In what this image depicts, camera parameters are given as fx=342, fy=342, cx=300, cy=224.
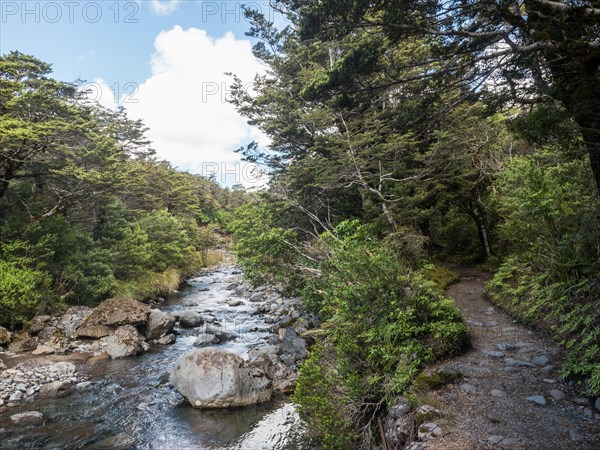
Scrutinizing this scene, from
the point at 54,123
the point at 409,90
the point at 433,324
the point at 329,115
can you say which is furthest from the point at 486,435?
the point at 54,123

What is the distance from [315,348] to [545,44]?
5965 millimetres

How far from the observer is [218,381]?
8.41 meters

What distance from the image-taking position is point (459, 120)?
11984 millimetres

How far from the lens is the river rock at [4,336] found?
1130cm

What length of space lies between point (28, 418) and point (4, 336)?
540 cm

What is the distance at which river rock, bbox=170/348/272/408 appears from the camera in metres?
8.22

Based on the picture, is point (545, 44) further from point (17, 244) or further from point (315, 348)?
point (17, 244)

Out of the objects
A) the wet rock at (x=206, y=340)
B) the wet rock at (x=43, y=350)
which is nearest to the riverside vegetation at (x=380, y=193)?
the wet rock at (x=43, y=350)

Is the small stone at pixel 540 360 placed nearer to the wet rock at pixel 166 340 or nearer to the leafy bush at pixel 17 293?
the wet rock at pixel 166 340

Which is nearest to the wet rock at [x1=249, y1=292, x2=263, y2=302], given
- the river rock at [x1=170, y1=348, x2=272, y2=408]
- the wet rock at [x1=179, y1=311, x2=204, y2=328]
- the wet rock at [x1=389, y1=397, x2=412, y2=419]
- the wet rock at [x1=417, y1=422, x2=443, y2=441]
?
the wet rock at [x1=179, y1=311, x2=204, y2=328]

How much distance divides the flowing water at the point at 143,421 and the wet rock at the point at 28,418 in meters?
0.15

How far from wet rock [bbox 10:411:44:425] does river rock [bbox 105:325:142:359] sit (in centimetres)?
383

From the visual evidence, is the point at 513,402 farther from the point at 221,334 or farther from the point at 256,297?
the point at 256,297

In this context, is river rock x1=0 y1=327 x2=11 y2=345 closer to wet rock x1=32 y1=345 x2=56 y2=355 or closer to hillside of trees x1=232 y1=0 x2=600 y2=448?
wet rock x1=32 y1=345 x2=56 y2=355
